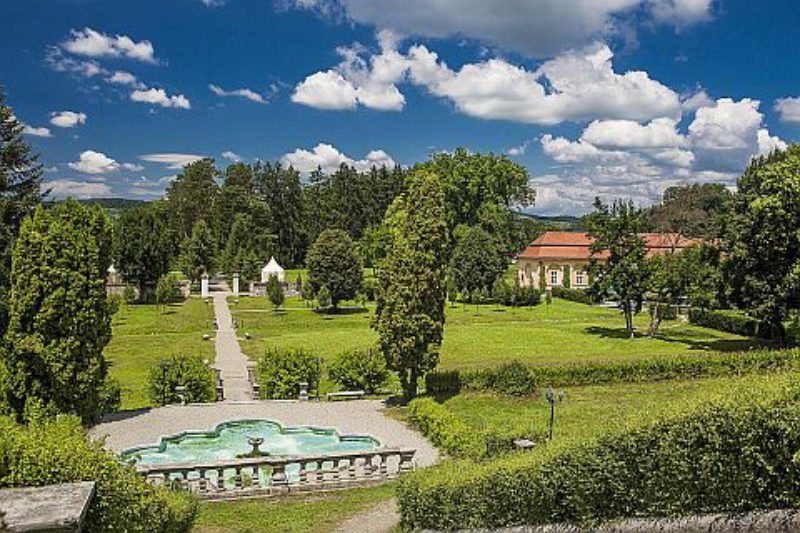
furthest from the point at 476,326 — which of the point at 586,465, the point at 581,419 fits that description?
the point at 586,465

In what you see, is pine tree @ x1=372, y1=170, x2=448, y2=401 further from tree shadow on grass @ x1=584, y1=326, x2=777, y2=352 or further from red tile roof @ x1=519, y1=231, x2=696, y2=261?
red tile roof @ x1=519, y1=231, x2=696, y2=261

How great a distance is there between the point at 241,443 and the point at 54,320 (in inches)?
262

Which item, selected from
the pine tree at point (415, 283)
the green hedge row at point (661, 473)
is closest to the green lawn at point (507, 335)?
the pine tree at point (415, 283)

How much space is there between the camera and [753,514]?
738 centimetres

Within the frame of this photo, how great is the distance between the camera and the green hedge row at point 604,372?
1033 inches

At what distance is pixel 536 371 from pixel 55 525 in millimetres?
23863

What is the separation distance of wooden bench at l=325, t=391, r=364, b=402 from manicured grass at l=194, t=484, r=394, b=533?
9.10m

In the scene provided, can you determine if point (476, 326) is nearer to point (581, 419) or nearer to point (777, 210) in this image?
point (777, 210)

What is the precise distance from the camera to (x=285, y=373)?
87.2 feet

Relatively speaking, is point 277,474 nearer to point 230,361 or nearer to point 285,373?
point 285,373

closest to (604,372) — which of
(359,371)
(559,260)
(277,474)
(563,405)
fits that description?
(563,405)

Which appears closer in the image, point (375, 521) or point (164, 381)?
point (375, 521)

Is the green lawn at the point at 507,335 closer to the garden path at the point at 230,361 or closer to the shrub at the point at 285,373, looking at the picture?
the garden path at the point at 230,361

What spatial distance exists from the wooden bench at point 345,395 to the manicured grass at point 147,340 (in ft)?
23.1
